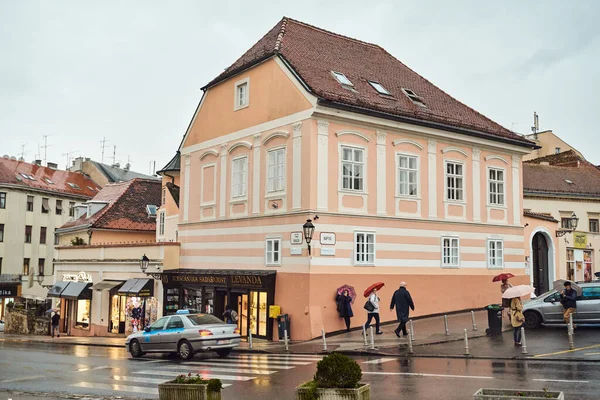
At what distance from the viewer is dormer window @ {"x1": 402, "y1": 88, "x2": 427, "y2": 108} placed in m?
29.2

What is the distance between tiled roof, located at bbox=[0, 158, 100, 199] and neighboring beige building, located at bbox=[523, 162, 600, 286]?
44654 millimetres

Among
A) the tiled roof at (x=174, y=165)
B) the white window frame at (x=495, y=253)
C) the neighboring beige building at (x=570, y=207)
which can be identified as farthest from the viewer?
the tiled roof at (x=174, y=165)

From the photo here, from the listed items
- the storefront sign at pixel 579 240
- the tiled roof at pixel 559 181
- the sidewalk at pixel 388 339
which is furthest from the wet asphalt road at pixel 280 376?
the tiled roof at pixel 559 181

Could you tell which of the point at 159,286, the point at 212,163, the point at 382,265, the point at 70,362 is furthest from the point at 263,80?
the point at 70,362

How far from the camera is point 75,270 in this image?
38531mm

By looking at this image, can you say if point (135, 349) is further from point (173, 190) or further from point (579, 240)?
point (579, 240)

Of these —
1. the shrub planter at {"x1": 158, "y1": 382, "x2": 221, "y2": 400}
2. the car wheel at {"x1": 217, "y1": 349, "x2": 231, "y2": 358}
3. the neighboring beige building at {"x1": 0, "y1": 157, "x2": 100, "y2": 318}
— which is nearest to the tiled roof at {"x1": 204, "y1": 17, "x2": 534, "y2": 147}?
the car wheel at {"x1": 217, "y1": 349, "x2": 231, "y2": 358}

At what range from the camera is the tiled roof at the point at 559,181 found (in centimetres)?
3824

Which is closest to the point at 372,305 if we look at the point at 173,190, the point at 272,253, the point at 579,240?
the point at 272,253

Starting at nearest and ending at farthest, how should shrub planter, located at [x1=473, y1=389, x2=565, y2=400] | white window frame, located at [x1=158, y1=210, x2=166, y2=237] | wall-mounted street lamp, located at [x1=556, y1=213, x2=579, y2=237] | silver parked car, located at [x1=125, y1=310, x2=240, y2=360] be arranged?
shrub planter, located at [x1=473, y1=389, x2=565, y2=400] → silver parked car, located at [x1=125, y1=310, x2=240, y2=360] → wall-mounted street lamp, located at [x1=556, y1=213, x2=579, y2=237] → white window frame, located at [x1=158, y1=210, x2=166, y2=237]

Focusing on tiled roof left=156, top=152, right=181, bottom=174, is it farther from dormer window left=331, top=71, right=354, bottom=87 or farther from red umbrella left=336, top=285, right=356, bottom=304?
red umbrella left=336, top=285, right=356, bottom=304

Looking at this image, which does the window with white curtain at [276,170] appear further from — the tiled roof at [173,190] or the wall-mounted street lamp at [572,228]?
the wall-mounted street lamp at [572,228]

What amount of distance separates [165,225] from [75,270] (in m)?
6.15

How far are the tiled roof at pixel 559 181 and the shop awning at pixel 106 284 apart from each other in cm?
2283
